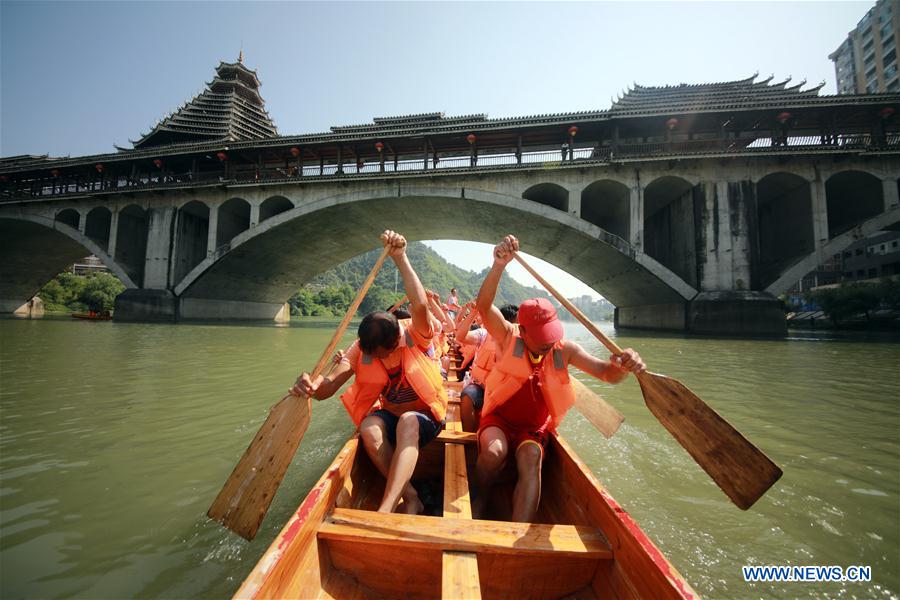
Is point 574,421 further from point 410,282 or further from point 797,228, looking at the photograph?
point 797,228

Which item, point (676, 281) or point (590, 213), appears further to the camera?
point (590, 213)

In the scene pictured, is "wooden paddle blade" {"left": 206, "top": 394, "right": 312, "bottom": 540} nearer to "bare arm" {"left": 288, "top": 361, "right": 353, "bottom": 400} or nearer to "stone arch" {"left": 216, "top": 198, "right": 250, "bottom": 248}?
"bare arm" {"left": 288, "top": 361, "right": 353, "bottom": 400}

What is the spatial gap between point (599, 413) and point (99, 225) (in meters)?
30.1

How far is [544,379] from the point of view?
7.81 feet

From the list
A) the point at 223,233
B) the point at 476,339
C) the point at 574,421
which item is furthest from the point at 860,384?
the point at 223,233

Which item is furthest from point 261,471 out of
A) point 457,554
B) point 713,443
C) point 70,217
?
point 70,217

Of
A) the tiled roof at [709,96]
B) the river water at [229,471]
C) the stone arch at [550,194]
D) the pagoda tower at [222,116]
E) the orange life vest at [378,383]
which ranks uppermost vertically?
the pagoda tower at [222,116]

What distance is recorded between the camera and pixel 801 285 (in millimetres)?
38156

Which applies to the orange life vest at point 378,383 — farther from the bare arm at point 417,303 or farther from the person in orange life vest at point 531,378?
the person in orange life vest at point 531,378

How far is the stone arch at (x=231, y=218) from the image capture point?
64.8ft

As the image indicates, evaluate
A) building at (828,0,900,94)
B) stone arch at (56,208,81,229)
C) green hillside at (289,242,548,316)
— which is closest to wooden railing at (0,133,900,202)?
stone arch at (56,208,81,229)

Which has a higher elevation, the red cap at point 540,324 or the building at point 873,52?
the building at point 873,52

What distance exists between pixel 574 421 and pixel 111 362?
327 inches

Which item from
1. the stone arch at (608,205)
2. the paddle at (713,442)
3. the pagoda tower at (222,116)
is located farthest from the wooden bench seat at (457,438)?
the pagoda tower at (222,116)
